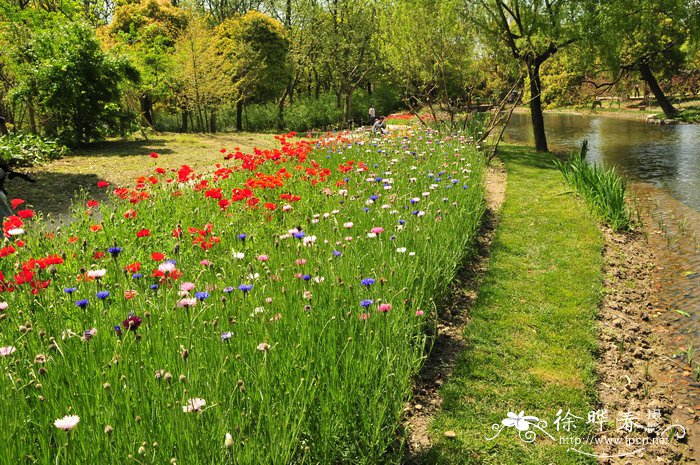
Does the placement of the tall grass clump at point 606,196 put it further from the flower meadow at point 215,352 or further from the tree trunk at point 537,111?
the tree trunk at point 537,111

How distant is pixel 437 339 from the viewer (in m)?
4.54

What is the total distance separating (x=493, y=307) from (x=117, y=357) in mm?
3896

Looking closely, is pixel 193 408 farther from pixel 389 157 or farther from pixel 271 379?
pixel 389 157

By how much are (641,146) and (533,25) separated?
7142 millimetres

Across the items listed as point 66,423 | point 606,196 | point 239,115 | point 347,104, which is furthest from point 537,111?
point 239,115

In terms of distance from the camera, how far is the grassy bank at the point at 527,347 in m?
3.31

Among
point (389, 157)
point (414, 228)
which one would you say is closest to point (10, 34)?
point (389, 157)

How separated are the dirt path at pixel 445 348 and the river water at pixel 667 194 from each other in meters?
1.84

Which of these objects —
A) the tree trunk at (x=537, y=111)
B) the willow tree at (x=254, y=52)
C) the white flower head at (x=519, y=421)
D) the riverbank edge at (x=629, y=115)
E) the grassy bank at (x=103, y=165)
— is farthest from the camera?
the willow tree at (x=254, y=52)

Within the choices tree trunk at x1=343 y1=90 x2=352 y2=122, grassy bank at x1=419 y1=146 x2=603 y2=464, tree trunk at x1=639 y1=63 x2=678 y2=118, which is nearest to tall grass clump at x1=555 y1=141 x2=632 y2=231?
grassy bank at x1=419 y1=146 x2=603 y2=464

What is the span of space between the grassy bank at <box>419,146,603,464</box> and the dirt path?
0.27 feet

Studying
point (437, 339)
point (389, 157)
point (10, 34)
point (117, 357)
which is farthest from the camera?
point (10, 34)

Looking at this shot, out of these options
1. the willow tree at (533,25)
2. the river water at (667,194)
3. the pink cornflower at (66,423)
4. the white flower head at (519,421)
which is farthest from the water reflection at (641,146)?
the pink cornflower at (66,423)

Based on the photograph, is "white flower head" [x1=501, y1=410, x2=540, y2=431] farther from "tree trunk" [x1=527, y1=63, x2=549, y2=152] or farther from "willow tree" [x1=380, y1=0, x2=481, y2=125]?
"tree trunk" [x1=527, y1=63, x2=549, y2=152]
